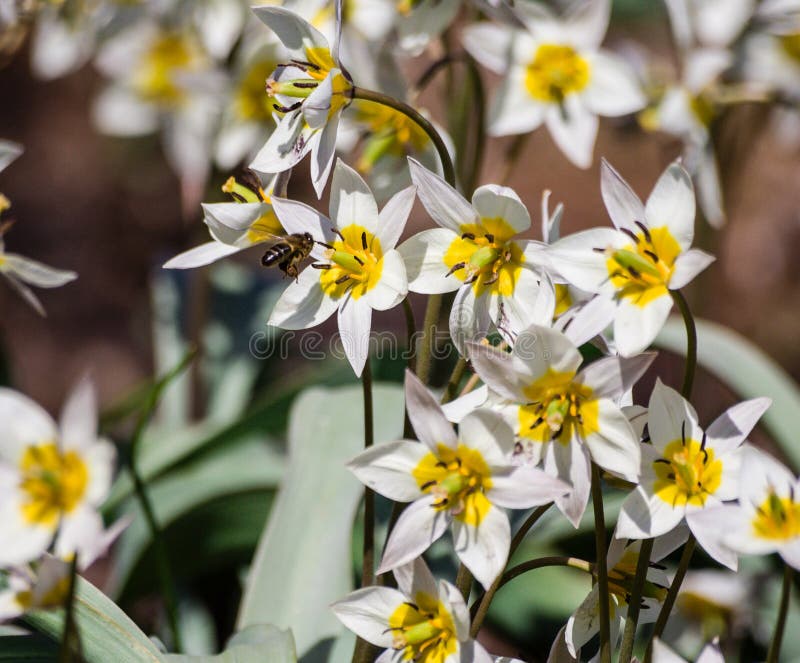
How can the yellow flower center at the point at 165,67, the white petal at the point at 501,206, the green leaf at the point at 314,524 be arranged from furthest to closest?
the yellow flower center at the point at 165,67 < the green leaf at the point at 314,524 < the white petal at the point at 501,206

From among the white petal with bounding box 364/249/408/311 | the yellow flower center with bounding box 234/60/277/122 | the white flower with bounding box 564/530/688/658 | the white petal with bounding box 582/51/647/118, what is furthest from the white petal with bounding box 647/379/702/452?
the yellow flower center with bounding box 234/60/277/122

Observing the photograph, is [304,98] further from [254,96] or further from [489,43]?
[254,96]

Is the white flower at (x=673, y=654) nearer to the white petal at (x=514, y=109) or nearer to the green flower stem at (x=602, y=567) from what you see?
the green flower stem at (x=602, y=567)

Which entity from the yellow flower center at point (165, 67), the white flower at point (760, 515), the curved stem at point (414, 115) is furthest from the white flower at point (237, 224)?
the yellow flower center at point (165, 67)

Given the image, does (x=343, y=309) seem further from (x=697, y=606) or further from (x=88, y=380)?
(x=697, y=606)

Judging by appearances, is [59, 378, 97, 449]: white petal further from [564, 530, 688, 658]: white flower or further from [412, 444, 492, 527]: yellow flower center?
[564, 530, 688, 658]: white flower

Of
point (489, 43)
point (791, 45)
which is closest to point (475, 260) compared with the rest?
point (489, 43)

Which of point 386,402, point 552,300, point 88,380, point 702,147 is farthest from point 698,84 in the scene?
point 88,380
